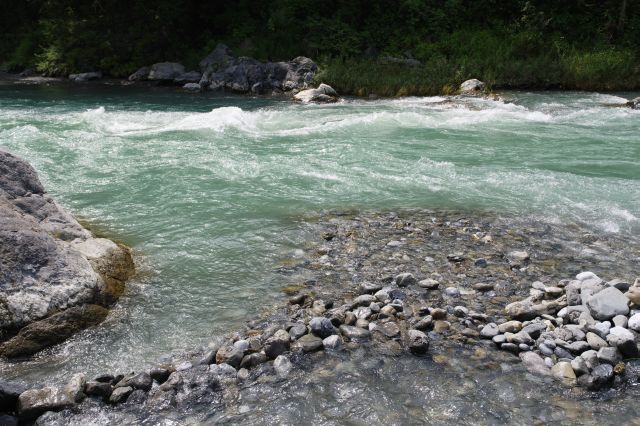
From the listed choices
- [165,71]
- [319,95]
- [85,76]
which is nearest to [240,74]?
[165,71]

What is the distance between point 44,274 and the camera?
17.3 feet

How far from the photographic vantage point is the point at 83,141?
12.8 metres

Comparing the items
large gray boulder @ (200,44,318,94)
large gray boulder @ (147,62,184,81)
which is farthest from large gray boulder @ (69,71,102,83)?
large gray boulder @ (200,44,318,94)

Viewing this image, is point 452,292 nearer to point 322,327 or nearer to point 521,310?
point 521,310

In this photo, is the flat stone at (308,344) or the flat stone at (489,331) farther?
Answer: the flat stone at (489,331)

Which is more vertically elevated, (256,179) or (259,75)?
(259,75)

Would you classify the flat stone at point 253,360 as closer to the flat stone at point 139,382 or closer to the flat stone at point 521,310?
the flat stone at point 139,382

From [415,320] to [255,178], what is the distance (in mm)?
5430

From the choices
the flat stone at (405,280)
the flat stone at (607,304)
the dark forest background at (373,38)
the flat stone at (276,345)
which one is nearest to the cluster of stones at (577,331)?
the flat stone at (607,304)

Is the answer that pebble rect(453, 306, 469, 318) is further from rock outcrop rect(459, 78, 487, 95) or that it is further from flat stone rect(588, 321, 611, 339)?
rock outcrop rect(459, 78, 487, 95)

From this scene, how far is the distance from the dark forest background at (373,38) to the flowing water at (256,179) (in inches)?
183

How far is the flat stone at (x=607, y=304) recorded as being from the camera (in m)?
5.05

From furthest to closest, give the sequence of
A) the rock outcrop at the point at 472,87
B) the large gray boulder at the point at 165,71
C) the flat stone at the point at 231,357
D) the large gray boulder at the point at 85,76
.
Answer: the large gray boulder at the point at 85,76 → the large gray boulder at the point at 165,71 → the rock outcrop at the point at 472,87 → the flat stone at the point at 231,357

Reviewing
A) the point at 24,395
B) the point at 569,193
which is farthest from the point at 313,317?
the point at 569,193
